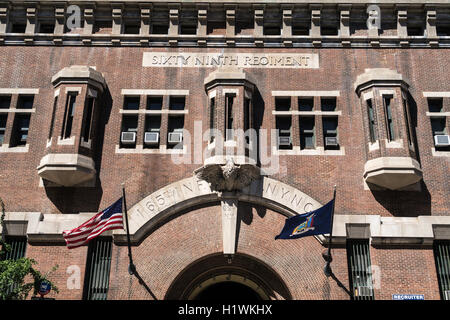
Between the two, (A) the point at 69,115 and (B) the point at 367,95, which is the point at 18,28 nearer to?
(A) the point at 69,115

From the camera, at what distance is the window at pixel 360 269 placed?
1755cm

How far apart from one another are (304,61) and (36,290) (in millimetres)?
13402

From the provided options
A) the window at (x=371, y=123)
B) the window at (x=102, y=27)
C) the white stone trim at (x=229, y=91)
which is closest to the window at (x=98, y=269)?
the white stone trim at (x=229, y=91)

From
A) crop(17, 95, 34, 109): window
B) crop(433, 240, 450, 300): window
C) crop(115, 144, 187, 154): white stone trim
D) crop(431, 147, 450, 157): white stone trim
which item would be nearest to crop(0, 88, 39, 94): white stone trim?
crop(17, 95, 34, 109): window

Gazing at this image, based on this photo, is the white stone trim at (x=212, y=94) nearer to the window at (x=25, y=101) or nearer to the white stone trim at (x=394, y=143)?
the white stone trim at (x=394, y=143)

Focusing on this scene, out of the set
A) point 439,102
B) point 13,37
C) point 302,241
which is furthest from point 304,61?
point 13,37

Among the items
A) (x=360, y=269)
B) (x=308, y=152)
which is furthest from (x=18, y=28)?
(x=360, y=269)

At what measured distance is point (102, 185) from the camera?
19.1 meters

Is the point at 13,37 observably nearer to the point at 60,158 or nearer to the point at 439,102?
the point at 60,158

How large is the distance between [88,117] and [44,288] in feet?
21.4

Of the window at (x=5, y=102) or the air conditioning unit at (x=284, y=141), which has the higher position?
the window at (x=5, y=102)

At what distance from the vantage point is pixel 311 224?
52.1 feet

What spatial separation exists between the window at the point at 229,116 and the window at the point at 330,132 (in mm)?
3755

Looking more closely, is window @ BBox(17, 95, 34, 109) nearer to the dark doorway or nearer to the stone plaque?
the stone plaque
